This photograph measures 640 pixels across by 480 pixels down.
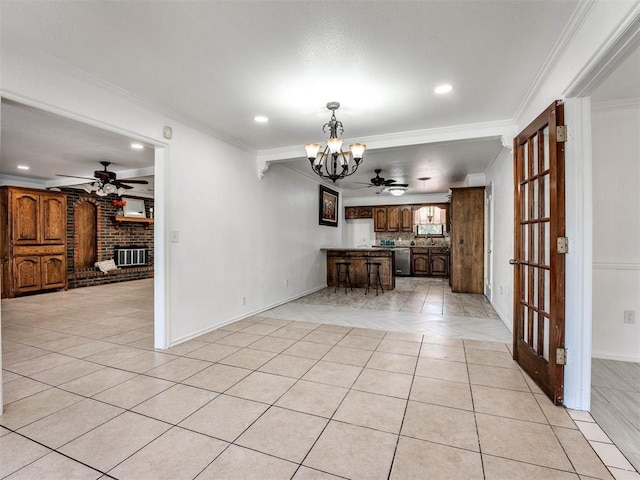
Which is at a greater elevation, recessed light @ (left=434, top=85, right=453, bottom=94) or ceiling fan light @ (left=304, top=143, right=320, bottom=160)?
recessed light @ (left=434, top=85, right=453, bottom=94)

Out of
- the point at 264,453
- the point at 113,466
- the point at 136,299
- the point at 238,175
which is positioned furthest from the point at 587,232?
the point at 136,299

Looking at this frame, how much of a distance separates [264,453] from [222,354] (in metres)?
1.56

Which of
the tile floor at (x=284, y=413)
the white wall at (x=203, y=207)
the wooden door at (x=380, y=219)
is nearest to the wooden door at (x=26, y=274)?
the tile floor at (x=284, y=413)

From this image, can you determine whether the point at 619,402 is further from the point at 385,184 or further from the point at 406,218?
the point at 406,218

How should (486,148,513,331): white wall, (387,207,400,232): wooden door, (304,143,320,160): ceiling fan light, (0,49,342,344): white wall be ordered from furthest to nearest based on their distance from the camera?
(387,207,400,232): wooden door, (486,148,513,331): white wall, (304,143,320,160): ceiling fan light, (0,49,342,344): white wall

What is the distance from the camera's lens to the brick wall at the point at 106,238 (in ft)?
23.9

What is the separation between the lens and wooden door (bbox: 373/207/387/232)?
31.2 feet

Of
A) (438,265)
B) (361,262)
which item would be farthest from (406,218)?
(361,262)

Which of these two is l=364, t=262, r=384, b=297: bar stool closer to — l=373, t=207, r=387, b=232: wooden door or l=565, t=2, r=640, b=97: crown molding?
l=373, t=207, r=387, b=232: wooden door

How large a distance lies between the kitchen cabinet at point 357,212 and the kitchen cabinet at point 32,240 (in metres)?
7.13

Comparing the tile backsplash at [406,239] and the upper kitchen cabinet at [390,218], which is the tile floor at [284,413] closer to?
the upper kitchen cabinet at [390,218]

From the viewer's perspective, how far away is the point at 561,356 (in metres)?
2.07

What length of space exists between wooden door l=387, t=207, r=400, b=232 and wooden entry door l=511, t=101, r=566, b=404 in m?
6.54

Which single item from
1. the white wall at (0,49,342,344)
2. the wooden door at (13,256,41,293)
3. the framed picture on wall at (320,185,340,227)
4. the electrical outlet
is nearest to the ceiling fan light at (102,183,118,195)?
the wooden door at (13,256,41,293)
